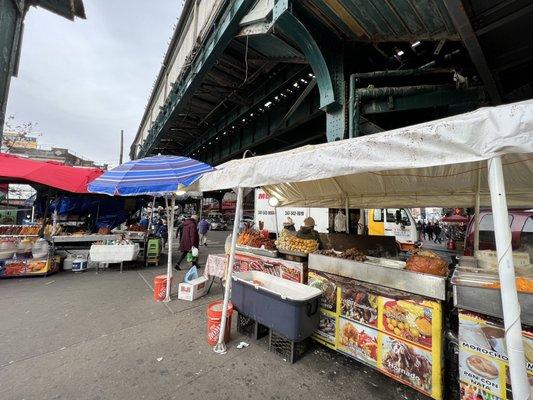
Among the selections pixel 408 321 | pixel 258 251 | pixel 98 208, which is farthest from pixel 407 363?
pixel 98 208

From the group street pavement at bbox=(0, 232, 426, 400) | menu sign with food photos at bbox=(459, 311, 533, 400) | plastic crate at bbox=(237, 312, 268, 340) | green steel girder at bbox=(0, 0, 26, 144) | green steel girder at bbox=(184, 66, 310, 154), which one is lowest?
street pavement at bbox=(0, 232, 426, 400)

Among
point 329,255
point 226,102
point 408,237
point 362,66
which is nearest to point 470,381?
point 329,255

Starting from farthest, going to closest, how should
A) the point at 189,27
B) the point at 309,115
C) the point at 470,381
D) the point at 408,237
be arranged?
the point at 408,237 < the point at 189,27 < the point at 309,115 < the point at 470,381

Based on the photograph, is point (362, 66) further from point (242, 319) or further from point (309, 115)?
point (242, 319)

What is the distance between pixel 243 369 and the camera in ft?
10.9

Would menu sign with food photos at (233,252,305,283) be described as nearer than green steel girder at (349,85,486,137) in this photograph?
Yes

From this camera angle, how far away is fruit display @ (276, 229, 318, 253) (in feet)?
15.6

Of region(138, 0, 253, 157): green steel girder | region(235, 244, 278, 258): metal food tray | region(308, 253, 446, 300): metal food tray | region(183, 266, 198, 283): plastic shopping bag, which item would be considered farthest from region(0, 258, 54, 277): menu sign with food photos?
region(308, 253, 446, 300): metal food tray

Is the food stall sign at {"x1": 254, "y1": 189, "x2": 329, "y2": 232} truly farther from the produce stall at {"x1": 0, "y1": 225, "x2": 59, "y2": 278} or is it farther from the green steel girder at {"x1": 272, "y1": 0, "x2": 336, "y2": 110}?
the produce stall at {"x1": 0, "y1": 225, "x2": 59, "y2": 278}

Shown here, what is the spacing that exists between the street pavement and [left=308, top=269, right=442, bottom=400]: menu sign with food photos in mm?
283

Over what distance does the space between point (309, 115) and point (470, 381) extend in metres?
6.58

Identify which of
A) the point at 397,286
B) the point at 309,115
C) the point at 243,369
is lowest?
the point at 243,369

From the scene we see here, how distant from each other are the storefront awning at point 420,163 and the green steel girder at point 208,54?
11.0 ft

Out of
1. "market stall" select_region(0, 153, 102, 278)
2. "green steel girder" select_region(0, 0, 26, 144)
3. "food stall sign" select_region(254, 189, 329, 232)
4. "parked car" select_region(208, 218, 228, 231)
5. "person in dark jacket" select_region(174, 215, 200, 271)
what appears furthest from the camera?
"parked car" select_region(208, 218, 228, 231)
